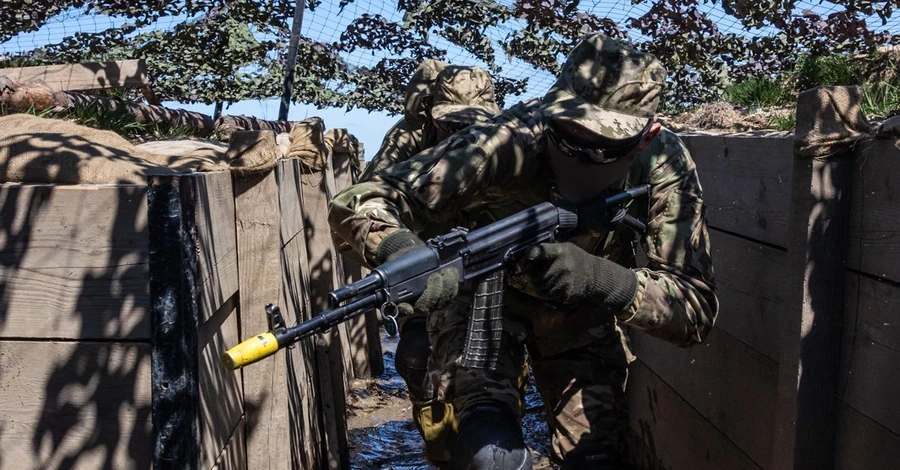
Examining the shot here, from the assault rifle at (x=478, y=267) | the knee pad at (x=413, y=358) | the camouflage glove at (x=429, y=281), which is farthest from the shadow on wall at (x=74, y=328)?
the knee pad at (x=413, y=358)

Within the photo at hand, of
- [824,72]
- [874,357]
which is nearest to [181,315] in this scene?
[874,357]

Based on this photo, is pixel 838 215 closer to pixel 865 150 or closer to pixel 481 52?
pixel 865 150

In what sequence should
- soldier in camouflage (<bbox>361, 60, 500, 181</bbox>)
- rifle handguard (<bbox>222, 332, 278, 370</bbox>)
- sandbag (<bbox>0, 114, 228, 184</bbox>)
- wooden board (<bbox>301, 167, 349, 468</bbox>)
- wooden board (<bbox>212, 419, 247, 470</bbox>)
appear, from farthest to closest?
soldier in camouflage (<bbox>361, 60, 500, 181</bbox>) < wooden board (<bbox>301, 167, 349, 468</bbox>) < wooden board (<bbox>212, 419, 247, 470</bbox>) < sandbag (<bbox>0, 114, 228, 184</bbox>) < rifle handguard (<bbox>222, 332, 278, 370</bbox>)

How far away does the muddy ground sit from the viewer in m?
5.32

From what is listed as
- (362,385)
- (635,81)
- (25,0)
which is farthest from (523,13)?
(635,81)

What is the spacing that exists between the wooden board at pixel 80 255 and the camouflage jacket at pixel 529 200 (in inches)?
33.5

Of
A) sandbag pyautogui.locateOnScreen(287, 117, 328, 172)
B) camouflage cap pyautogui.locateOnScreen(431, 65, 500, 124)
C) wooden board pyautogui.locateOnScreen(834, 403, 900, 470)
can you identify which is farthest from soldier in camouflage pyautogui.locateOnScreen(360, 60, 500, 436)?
wooden board pyautogui.locateOnScreen(834, 403, 900, 470)

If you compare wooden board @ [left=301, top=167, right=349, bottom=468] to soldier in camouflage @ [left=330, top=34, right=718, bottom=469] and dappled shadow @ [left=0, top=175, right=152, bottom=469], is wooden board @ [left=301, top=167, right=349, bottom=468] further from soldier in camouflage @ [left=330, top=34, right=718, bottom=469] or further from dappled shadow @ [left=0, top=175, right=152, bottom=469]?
dappled shadow @ [left=0, top=175, right=152, bottom=469]

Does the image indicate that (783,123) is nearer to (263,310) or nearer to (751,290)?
(751,290)

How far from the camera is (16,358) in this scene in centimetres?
252

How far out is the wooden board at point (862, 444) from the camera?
2.48 m

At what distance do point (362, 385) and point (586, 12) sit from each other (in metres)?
3.90

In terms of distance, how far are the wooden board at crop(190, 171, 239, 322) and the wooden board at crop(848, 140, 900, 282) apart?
1.95 meters

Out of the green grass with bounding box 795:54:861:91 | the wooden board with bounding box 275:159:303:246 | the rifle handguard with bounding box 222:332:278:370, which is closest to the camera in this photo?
the rifle handguard with bounding box 222:332:278:370
